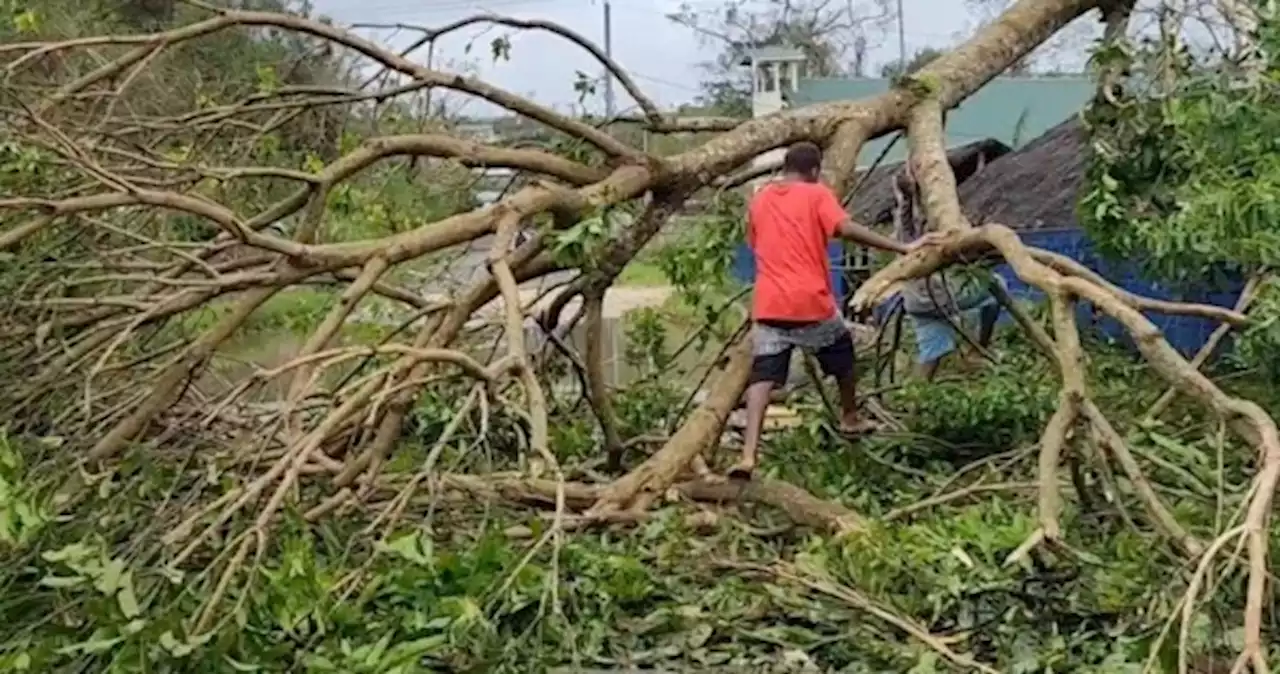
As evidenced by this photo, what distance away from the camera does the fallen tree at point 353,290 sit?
470cm

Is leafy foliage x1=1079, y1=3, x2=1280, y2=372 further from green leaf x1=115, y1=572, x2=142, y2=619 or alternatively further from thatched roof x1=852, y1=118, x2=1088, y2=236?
thatched roof x1=852, y1=118, x2=1088, y2=236

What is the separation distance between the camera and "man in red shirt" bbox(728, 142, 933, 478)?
5.90m

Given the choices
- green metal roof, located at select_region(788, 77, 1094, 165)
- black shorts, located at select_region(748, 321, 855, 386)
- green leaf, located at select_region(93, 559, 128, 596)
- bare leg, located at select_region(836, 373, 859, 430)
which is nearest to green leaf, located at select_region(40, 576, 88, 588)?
green leaf, located at select_region(93, 559, 128, 596)

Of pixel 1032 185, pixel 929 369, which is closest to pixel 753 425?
pixel 929 369

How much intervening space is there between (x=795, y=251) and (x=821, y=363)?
0.54 meters

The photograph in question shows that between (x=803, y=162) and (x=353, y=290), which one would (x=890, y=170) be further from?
(x=353, y=290)

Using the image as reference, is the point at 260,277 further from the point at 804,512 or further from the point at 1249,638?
the point at 1249,638

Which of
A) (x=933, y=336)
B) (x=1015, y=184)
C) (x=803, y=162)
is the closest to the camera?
(x=803, y=162)

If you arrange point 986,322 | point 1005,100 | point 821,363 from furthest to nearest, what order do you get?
point 1005,100 → point 986,322 → point 821,363

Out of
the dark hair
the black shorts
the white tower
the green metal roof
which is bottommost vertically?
the black shorts

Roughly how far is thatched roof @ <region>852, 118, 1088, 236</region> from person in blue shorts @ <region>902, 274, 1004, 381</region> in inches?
112

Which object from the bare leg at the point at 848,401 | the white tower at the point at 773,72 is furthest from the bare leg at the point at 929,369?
the white tower at the point at 773,72

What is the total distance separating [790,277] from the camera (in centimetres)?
593

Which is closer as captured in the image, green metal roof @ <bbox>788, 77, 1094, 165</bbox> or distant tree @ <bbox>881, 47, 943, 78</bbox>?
distant tree @ <bbox>881, 47, 943, 78</bbox>
